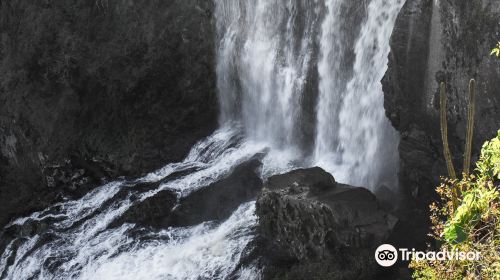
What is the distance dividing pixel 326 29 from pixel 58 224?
13.4 m

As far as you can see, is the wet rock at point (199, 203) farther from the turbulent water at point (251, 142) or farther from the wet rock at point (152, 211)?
the turbulent water at point (251, 142)

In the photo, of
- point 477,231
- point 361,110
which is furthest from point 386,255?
point 477,231

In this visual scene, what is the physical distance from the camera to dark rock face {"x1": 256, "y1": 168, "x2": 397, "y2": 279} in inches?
636

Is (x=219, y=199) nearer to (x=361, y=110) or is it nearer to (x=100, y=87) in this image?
(x=361, y=110)

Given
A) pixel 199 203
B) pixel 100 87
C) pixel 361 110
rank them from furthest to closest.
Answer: pixel 100 87 → pixel 199 203 → pixel 361 110

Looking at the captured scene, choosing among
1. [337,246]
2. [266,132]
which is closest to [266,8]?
[266,132]

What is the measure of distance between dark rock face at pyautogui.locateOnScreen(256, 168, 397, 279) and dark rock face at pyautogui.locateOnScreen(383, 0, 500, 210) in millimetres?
2025

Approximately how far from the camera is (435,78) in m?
16.4

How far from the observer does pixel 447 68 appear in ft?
52.4

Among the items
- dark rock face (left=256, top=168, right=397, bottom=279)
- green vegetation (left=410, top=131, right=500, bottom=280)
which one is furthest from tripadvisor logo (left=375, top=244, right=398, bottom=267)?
green vegetation (left=410, top=131, right=500, bottom=280)

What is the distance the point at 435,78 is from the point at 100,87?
16.2 meters

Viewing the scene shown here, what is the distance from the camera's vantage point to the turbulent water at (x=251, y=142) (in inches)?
763

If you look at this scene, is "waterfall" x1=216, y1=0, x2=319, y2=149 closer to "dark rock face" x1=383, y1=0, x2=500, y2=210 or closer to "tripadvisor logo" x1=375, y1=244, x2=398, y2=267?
"dark rock face" x1=383, y1=0, x2=500, y2=210

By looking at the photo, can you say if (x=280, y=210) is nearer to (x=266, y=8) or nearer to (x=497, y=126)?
(x=497, y=126)
